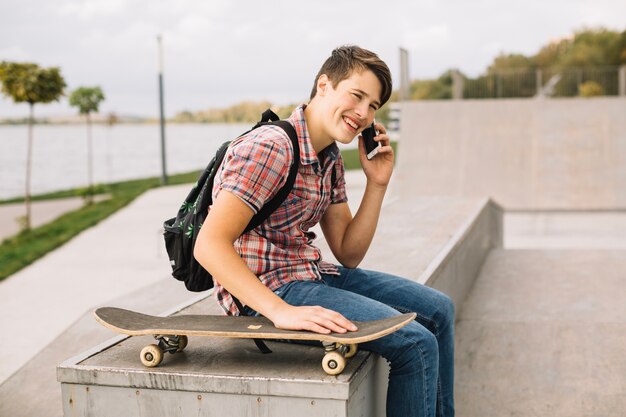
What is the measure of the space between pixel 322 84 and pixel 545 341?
2.92m

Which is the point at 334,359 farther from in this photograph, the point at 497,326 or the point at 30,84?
the point at 30,84

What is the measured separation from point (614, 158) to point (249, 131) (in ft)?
54.0

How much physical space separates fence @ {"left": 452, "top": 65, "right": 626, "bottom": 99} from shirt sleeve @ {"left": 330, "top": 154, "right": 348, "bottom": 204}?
1932 cm

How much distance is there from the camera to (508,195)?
1750 centimetres

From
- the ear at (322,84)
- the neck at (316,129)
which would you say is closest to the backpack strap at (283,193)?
the neck at (316,129)

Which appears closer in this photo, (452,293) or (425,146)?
(452,293)

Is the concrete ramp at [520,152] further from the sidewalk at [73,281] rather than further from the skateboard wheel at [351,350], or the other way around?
the skateboard wheel at [351,350]

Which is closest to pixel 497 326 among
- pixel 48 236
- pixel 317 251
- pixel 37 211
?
pixel 317 251

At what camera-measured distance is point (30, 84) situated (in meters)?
15.5

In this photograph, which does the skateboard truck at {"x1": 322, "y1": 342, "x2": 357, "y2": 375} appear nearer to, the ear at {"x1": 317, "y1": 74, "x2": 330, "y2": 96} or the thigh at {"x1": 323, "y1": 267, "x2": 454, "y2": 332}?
the thigh at {"x1": 323, "y1": 267, "x2": 454, "y2": 332}

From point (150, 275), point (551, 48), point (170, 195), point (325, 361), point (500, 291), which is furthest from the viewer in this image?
point (551, 48)

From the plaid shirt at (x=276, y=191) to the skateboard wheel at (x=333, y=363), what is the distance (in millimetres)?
374

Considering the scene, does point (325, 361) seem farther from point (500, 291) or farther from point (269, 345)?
point (500, 291)

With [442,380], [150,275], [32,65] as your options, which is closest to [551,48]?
[32,65]
